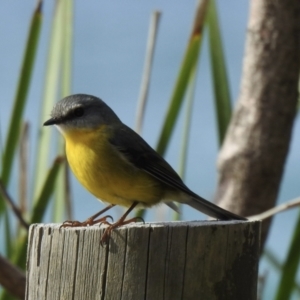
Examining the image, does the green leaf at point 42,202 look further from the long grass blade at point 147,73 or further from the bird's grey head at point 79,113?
the long grass blade at point 147,73

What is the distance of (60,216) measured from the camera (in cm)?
340

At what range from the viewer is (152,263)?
2.13 m

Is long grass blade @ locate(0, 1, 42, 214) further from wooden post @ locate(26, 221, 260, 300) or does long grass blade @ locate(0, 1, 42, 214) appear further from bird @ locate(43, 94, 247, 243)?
wooden post @ locate(26, 221, 260, 300)

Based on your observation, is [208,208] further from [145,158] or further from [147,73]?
[147,73]

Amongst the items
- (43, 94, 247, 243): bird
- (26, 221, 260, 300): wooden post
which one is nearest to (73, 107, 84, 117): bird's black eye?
(43, 94, 247, 243): bird

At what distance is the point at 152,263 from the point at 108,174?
3.25 feet

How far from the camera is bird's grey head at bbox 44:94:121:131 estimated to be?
3.25 m

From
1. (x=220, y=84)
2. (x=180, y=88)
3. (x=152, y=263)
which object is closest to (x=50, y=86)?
(x=180, y=88)

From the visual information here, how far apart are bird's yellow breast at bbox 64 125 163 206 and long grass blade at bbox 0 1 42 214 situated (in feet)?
0.83

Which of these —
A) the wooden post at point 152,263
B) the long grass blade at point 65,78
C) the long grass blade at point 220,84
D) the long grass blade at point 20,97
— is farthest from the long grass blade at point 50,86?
the wooden post at point 152,263

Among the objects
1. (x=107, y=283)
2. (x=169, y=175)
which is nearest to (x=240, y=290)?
(x=107, y=283)

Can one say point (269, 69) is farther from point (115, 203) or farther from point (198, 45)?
point (115, 203)

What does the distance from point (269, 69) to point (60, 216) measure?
1.16 m

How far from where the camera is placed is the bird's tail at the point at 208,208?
2.77 m
